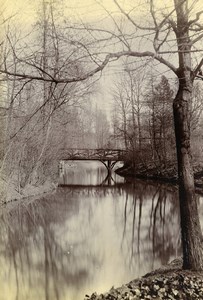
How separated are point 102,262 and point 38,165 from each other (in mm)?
11223

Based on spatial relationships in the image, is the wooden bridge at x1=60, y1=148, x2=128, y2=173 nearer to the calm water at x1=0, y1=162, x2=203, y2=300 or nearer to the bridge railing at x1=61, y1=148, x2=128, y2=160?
the bridge railing at x1=61, y1=148, x2=128, y2=160

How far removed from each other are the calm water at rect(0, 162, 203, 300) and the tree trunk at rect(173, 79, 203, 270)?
181cm

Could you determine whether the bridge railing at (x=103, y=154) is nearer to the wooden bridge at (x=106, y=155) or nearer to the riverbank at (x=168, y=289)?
the wooden bridge at (x=106, y=155)

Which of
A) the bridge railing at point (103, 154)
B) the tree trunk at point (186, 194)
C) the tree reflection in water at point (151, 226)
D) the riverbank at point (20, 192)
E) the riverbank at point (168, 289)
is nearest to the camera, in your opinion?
the riverbank at point (168, 289)

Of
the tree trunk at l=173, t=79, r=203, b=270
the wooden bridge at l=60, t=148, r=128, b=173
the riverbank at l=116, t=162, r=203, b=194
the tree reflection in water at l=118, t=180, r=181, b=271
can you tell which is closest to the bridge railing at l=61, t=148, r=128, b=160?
the wooden bridge at l=60, t=148, r=128, b=173

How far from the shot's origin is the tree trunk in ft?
16.6

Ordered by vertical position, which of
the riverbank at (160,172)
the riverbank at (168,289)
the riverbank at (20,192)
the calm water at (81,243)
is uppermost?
the riverbank at (160,172)

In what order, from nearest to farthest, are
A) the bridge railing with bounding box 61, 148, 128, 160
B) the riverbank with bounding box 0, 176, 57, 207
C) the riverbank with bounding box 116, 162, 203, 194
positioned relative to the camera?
1. the riverbank with bounding box 0, 176, 57, 207
2. the riverbank with bounding box 116, 162, 203, 194
3. the bridge railing with bounding box 61, 148, 128, 160

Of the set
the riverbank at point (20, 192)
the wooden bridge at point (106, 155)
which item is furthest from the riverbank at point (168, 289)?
the wooden bridge at point (106, 155)

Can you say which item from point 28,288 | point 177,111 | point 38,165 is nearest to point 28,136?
point 38,165

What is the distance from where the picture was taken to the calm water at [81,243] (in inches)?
259

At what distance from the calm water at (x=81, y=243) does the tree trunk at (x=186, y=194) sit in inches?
71.2

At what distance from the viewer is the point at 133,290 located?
182 inches

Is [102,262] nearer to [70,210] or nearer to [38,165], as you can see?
[70,210]
